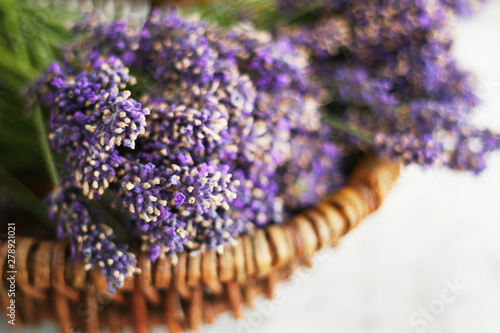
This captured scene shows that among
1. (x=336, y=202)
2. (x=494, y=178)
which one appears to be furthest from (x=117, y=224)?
(x=494, y=178)

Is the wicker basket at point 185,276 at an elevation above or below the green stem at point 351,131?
below

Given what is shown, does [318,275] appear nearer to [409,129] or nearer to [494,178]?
[409,129]

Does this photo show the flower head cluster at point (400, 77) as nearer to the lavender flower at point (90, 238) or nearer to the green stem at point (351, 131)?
the green stem at point (351, 131)

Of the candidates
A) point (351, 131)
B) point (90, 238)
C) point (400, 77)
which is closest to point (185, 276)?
point (90, 238)

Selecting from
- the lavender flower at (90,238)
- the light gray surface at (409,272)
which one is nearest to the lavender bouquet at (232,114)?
the lavender flower at (90,238)

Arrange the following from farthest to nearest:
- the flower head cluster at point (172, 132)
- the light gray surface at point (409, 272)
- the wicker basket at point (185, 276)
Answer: the light gray surface at point (409, 272) < the wicker basket at point (185, 276) < the flower head cluster at point (172, 132)

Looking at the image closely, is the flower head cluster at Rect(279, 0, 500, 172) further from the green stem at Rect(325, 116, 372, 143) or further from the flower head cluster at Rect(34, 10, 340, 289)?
the flower head cluster at Rect(34, 10, 340, 289)
